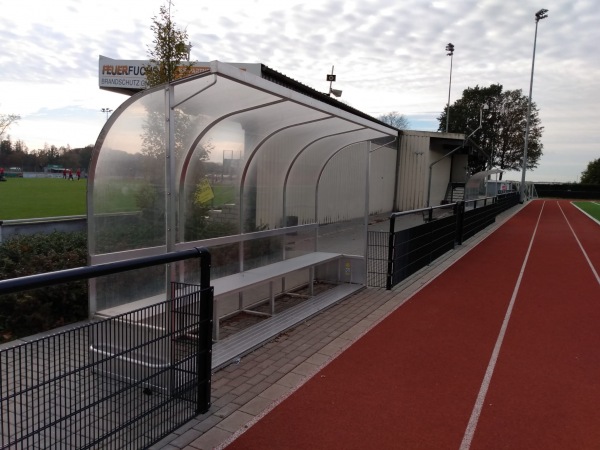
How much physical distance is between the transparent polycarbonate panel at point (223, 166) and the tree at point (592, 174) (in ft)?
305

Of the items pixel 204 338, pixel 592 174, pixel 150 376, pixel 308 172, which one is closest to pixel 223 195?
pixel 308 172

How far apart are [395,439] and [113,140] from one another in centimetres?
363

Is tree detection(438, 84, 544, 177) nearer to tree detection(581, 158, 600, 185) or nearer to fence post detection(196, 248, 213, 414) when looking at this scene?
tree detection(581, 158, 600, 185)

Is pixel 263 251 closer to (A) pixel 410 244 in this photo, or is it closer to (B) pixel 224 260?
(B) pixel 224 260

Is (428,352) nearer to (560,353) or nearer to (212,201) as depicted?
(560,353)

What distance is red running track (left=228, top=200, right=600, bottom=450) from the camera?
3.47 metres

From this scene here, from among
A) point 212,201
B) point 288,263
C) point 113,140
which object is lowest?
point 288,263

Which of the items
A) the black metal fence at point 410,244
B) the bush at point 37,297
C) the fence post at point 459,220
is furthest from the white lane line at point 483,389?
the fence post at point 459,220

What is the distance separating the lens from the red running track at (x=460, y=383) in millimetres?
3469

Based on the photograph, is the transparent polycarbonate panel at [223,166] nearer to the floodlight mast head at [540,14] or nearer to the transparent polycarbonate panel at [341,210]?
the transparent polycarbonate panel at [341,210]

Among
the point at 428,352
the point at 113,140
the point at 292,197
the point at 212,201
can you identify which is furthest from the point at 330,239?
the point at 113,140

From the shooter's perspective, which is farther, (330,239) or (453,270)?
(453,270)

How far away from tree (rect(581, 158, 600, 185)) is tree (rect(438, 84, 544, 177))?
31935 mm

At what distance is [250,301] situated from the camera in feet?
22.9
